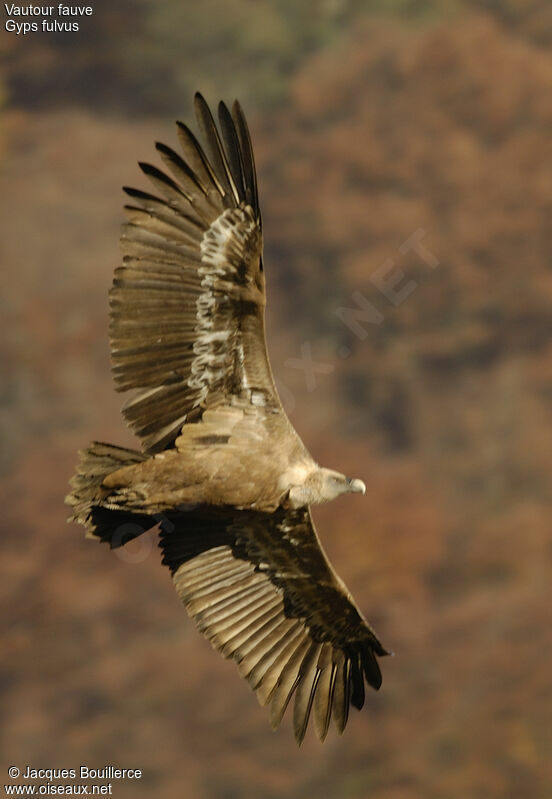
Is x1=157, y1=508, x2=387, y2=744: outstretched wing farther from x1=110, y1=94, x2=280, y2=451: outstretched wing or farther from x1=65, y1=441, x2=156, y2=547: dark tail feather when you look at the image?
x1=110, y1=94, x2=280, y2=451: outstretched wing

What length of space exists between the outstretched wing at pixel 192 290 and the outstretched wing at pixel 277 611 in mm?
832

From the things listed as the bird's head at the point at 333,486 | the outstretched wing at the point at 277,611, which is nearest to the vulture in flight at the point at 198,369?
the bird's head at the point at 333,486

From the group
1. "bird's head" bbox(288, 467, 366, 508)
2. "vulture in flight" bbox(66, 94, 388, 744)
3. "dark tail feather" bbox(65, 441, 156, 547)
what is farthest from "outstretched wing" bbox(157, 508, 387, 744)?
"dark tail feather" bbox(65, 441, 156, 547)

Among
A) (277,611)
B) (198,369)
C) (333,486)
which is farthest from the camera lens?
(277,611)

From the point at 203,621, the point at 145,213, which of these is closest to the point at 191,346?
the point at 145,213

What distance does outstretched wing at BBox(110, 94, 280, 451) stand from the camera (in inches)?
250

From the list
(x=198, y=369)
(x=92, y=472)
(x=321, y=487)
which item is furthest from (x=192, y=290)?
(x=321, y=487)

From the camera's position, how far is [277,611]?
7.20 meters

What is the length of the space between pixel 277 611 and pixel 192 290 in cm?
209

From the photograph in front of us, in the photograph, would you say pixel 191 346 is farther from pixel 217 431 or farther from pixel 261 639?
pixel 261 639

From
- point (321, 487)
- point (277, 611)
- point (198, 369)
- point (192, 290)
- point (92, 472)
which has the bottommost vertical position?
point (277, 611)

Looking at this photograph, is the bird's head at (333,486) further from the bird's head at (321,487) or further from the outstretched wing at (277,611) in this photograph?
the outstretched wing at (277,611)

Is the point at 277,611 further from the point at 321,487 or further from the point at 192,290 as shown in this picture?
the point at 192,290

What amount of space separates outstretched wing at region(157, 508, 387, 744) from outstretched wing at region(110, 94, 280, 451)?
2.73ft
